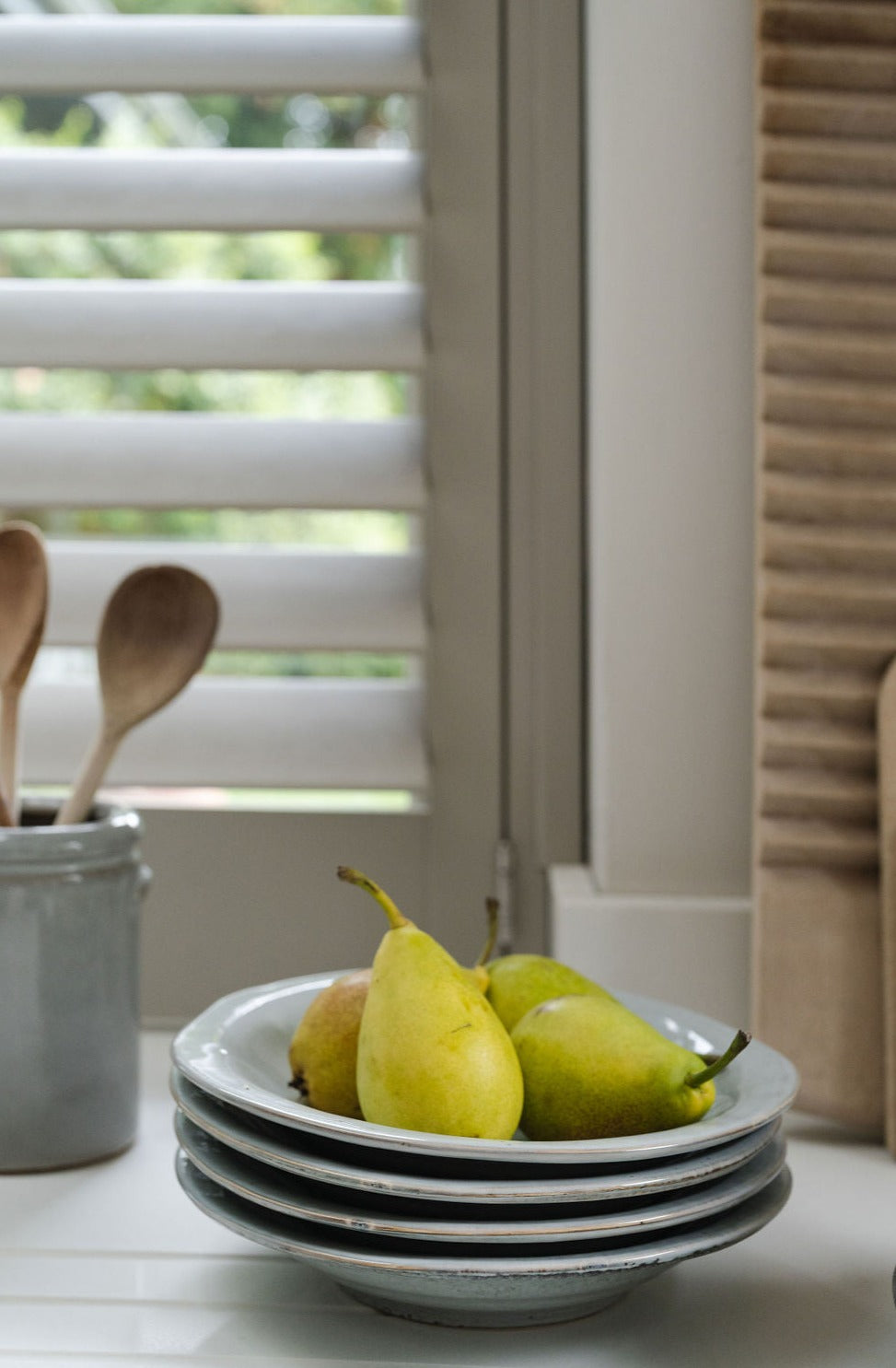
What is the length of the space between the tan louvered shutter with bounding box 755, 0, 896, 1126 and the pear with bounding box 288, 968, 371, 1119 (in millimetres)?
232

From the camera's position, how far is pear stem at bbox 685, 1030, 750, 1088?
43 cm

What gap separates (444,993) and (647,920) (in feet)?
0.97

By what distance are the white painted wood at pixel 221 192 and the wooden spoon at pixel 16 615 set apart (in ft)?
0.87

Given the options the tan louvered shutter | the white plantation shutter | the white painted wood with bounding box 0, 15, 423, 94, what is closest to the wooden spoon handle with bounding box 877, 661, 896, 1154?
the tan louvered shutter

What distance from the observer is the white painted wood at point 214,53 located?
79cm

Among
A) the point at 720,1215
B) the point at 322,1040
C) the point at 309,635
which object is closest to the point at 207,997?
the point at 309,635

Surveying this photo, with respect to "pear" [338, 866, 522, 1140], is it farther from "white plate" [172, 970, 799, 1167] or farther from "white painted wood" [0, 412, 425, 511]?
"white painted wood" [0, 412, 425, 511]

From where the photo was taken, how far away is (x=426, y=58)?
2.64 ft

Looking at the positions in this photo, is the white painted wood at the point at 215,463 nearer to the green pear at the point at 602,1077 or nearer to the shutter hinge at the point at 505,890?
the shutter hinge at the point at 505,890

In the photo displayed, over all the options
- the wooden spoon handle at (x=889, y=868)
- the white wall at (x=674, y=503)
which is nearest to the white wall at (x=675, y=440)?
the white wall at (x=674, y=503)

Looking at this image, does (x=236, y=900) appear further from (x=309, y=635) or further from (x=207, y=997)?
(x=309, y=635)

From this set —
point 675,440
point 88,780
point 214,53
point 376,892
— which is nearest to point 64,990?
point 88,780

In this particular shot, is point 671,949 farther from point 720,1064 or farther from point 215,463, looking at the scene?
point 215,463

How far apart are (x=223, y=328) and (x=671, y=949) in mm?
456
